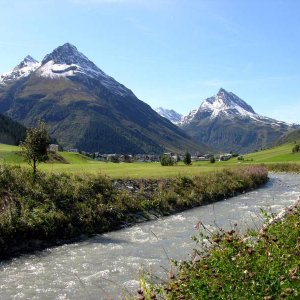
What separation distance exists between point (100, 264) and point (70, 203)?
1121 centimetres

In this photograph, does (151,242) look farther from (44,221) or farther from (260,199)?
(260,199)

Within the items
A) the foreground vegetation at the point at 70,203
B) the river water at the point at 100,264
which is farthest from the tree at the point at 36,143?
the river water at the point at 100,264

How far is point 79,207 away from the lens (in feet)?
94.9

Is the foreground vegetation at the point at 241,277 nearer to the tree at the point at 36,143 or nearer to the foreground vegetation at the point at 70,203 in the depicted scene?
the foreground vegetation at the point at 70,203

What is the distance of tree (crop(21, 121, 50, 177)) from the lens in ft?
108

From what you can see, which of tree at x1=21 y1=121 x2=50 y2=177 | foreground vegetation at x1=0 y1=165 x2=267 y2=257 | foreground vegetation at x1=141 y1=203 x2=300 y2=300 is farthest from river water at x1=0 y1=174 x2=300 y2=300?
tree at x1=21 y1=121 x2=50 y2=177

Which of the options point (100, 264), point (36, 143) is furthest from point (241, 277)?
point (36, 143)

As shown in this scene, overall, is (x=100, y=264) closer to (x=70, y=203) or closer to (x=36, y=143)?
(x=70, y=203)

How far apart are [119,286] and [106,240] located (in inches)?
398

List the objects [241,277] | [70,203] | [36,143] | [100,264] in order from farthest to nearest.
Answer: [36,143] → [70,203] → [100,264] → [241,277]

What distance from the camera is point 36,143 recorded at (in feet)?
109

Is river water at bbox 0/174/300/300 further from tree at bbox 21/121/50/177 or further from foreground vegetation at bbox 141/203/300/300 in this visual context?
tree at bbox 21/121/50/177

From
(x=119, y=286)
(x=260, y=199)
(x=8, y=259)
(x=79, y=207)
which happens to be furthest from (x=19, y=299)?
(x=260, y=199)

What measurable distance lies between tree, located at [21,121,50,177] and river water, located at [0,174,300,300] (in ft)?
34.4
